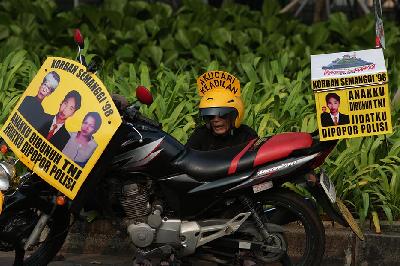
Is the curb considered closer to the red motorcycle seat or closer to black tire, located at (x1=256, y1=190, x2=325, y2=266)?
black tire, located at (x1=256, y1=190, x2=325, y2=266)

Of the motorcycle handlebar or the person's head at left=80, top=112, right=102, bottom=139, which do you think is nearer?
the person's head at left=80, top=112, right=102, bottom=139

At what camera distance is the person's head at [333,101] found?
639 centimetres

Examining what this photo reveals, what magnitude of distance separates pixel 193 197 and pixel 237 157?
0.36 metres

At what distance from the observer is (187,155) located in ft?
21.2

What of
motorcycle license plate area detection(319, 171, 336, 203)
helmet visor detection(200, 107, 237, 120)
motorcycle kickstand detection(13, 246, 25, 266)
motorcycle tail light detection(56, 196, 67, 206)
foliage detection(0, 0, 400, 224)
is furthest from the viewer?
foliage detection(0, 0, 400, 224)

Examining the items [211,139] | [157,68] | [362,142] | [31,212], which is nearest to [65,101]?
A: [31,212]

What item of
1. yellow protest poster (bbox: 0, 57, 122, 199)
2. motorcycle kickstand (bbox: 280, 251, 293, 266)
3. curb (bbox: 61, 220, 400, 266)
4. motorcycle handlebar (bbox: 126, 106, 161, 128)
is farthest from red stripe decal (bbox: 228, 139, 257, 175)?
curb (bbox: 61, 220, 400, 266)

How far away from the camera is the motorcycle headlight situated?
20.5ft

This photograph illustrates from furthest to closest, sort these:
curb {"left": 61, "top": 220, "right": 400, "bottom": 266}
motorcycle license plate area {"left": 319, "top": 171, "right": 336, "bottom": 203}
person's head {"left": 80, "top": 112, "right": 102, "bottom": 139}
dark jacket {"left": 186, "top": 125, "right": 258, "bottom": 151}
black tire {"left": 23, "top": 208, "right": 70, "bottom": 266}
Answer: curb {"left": 61, "top": 220, "right": 400, "bottom": 266}
dark jacket {"left": 186, "top": 125, "right": 258, "bottom": 151}
black tire {"left": 23, "top": 208, "right": 70, "bottom": 266}
motorcycle license plate area {"left": 319, "top": 171, "right": 336, "bottom": 203}
person's head {"left": 80, "top": 112, "right": 102, "bottom": 139}

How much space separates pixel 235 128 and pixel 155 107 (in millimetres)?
1378

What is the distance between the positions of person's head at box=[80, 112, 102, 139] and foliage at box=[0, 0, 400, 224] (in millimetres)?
1803

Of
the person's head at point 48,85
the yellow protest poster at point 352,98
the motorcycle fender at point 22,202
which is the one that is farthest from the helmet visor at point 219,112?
the motorcycle fender at point 22,202

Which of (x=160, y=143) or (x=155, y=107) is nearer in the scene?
(x=160, y=143)

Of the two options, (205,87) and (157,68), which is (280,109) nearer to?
(205,87)
